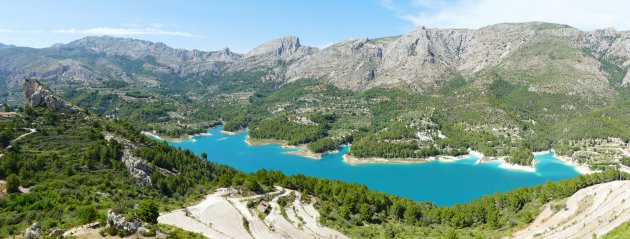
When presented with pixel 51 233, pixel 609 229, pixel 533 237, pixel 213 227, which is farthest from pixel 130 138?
pixel 609 229

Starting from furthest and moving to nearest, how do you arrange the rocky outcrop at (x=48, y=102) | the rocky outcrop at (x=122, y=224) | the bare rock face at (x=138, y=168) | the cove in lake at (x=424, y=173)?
the cove in lake at (x=424, y=173), the rocky outcrop at (x=48, y=102), the bare rock face at (x=138, y=168), the rocky outcrop at (x=122, y=224)

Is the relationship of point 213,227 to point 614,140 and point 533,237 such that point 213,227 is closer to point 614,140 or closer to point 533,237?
point 533,237

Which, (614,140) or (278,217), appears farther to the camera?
(614,140)

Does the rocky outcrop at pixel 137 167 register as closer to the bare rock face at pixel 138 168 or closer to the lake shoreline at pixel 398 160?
the bare rock face at pixel 138 168

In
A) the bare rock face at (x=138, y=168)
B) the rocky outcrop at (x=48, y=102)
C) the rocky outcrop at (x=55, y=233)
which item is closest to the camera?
the rocky outcrop at (x=55, y=233)

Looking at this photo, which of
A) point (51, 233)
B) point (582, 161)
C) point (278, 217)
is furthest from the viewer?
point (582, 161)

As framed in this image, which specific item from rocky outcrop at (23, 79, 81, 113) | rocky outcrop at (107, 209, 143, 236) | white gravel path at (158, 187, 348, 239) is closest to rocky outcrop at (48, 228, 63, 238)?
rocky outcrop at (107, 209, 143, 236)

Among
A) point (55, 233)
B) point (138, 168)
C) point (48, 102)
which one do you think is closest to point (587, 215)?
point (55, 233)

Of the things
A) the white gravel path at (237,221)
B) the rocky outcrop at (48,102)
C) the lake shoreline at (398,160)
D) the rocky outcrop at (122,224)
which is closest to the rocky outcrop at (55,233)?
the rocky outcrop at (122,224)
